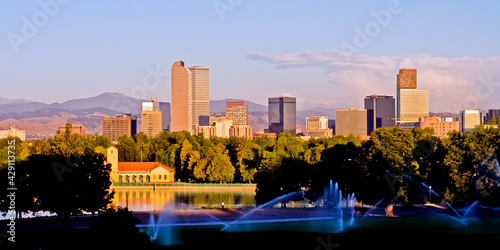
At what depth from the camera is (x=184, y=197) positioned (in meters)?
89.8

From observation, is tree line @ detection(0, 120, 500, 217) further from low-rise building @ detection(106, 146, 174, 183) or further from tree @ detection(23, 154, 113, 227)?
low-rise building @ detection(106, 146, 174, 183)

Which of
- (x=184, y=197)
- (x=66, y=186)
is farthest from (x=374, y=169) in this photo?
(x=184, y=197)

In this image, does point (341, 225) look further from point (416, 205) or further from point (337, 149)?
point (337, 149)

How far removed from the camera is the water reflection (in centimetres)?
7638

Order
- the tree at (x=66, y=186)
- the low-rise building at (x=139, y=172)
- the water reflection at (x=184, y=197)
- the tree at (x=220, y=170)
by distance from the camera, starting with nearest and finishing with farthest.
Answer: the tree at (x=66, y=186) → the water reflection at (x=184, y=197) → the tree at (x=220, y=170) → the low-rise building at (x=139, y=172)

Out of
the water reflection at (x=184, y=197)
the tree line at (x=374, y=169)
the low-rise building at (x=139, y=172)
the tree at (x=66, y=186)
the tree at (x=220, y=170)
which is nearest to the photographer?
the tree at (x=66, y=186)

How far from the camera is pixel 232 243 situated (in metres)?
40.5

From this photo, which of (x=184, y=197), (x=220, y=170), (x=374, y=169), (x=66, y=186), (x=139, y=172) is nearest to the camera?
(x=66, y=186)

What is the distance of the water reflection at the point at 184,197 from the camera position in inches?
3007

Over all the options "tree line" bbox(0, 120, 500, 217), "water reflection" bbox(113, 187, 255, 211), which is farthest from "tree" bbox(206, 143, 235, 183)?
"tree line" bbox(0, 120, 500, 217)

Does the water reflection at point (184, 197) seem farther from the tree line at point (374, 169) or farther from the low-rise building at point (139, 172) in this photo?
the low-rise building at point (139, 172)

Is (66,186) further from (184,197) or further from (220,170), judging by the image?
(220,170)

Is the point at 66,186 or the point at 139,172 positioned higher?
the point at 66,186

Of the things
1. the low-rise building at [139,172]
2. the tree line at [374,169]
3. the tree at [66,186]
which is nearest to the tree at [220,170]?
the low-rise building at [139,172]
